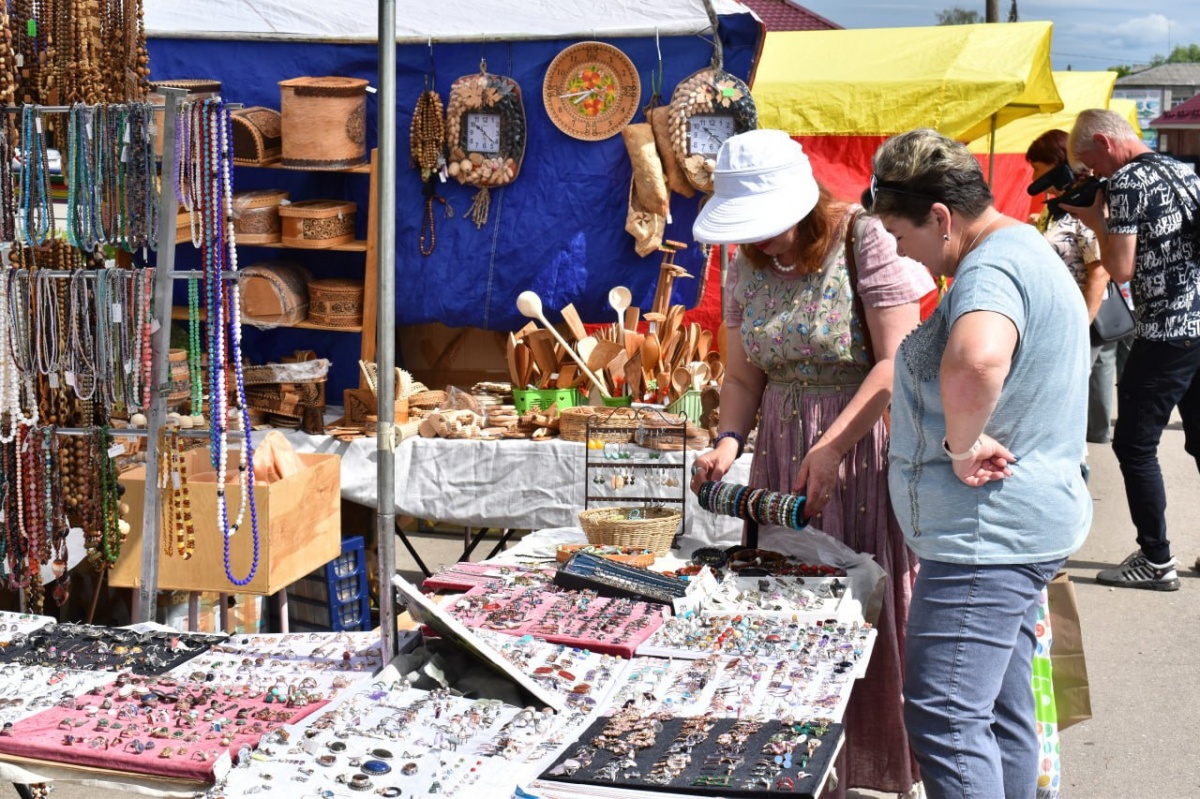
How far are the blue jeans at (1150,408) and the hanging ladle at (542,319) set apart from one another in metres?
2.03

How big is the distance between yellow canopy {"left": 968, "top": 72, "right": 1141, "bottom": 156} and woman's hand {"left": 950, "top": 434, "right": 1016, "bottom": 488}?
8478 mm

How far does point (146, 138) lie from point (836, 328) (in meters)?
1.66

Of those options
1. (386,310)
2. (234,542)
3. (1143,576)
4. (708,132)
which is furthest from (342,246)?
(1143,576)

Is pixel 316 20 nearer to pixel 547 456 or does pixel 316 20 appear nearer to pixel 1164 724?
pixel 547 456

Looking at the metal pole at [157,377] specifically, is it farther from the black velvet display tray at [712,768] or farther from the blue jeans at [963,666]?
the blue jeans at [963,666]

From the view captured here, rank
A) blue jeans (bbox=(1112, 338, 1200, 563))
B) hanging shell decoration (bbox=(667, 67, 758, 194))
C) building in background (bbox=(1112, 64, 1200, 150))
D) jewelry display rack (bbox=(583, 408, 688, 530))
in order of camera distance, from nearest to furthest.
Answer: jewelry display rack (bbox=(583, 408, 688, 530)) < blue jeans (bbox=(1112, 338, 1200, 563)) < hanging shell decoration (bbox=(667, 67, 758, 194)) < building in background (bbox=(1112, 64, 1200, 150))

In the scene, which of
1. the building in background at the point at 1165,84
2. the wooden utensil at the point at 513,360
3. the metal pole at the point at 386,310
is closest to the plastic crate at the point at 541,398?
the wooden utensil at the point at 513,360

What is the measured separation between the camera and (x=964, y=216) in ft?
7.56

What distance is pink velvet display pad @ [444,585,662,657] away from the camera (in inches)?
99.7

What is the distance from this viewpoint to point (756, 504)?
299 centimetres

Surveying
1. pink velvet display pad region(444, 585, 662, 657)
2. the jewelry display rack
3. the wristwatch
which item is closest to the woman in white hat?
pink velvet display pad region(444, 585, 662, 657)

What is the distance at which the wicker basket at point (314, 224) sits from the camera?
18.7 ft

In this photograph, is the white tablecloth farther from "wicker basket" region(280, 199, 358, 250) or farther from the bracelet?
the bracelet

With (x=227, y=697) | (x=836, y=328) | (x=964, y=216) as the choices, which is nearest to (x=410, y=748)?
(x=227, y=697)
